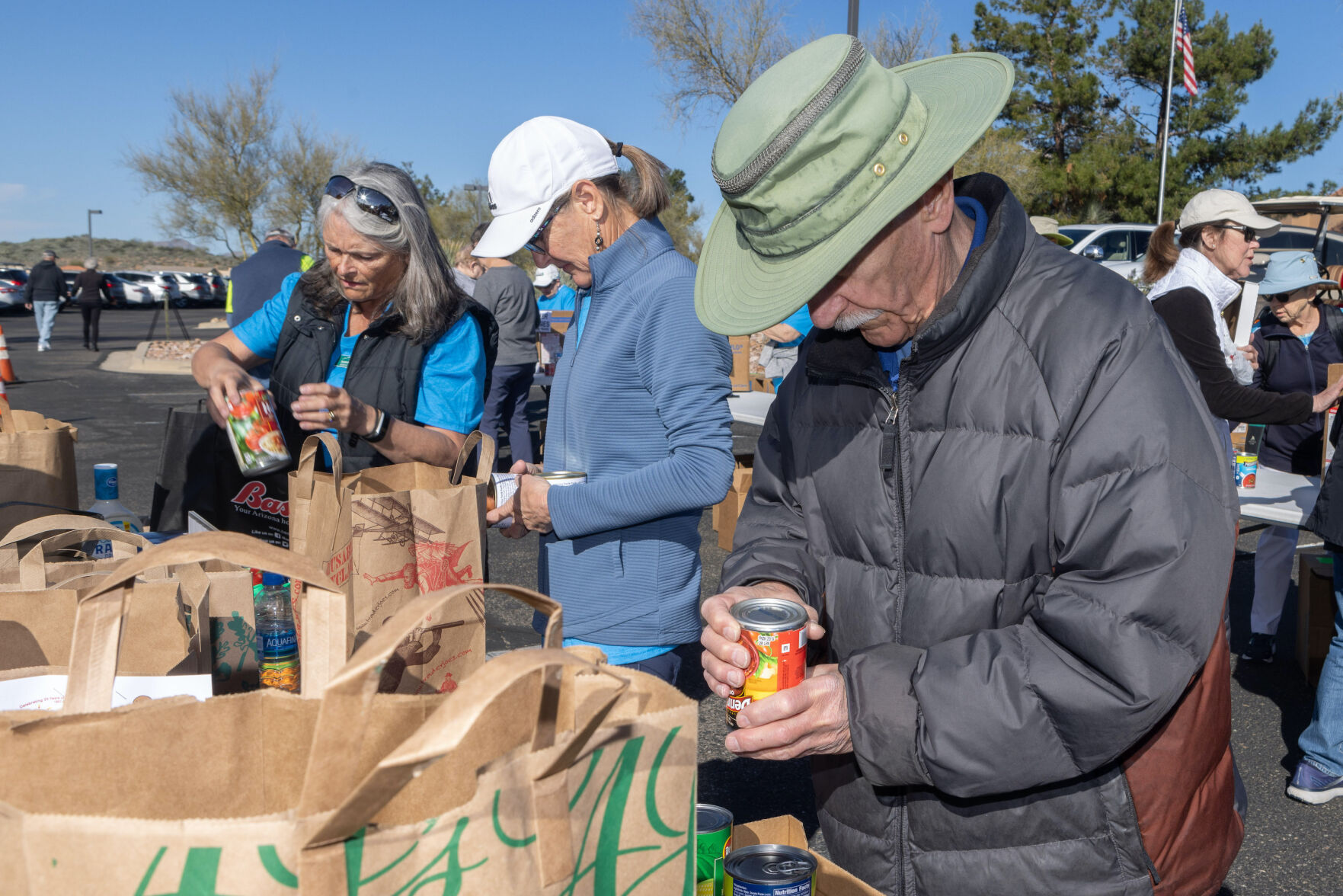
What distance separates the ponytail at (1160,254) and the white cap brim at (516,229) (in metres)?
3.90

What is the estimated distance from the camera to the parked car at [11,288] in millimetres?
34000

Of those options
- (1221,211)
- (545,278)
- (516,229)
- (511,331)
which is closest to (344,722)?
(516,229)

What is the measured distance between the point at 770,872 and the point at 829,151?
1009 mm

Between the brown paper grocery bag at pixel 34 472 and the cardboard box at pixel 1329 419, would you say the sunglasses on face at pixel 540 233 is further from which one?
the cardboard box at pixel 1329 419

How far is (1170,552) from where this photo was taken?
1.22 meters

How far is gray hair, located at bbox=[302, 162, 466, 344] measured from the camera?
267 cm

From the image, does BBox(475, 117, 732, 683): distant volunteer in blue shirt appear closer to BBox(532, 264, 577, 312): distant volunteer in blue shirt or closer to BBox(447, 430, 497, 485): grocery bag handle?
BBox(447, 430, 497, 485): grocery bag handle

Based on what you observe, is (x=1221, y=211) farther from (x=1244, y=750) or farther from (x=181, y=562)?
(x=181, y=562)

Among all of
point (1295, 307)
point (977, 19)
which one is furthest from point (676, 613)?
point (977, 19)

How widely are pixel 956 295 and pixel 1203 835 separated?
2.83 feet

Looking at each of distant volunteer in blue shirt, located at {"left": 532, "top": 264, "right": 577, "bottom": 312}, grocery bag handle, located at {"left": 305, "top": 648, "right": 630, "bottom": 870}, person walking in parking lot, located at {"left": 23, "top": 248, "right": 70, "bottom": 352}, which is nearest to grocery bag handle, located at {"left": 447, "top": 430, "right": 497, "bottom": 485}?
grocery bag handle, located at {"left": 305, "top": 648, "right": 630, "bottom": 870}

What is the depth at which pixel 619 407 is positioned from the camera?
225 centimetres

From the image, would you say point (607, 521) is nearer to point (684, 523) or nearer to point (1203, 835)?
point (684, 523)

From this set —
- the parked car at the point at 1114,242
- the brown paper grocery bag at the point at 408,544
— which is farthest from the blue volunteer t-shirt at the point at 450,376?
the parked car at the point at 1114,242
